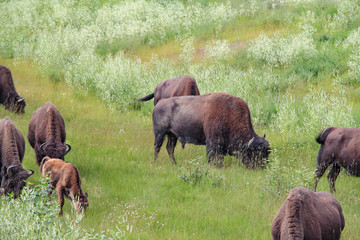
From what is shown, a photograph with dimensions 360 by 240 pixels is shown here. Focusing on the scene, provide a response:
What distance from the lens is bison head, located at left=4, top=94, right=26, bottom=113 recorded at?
14.9 m

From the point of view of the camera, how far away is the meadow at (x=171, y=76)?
7383 millimetres

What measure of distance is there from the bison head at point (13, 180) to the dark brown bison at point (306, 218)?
14.2ft

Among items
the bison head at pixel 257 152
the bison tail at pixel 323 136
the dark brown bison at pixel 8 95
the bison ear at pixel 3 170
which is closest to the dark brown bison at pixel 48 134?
the bison ear at pixel 3 170

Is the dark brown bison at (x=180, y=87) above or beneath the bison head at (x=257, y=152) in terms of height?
above

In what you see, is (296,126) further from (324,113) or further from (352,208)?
(352,208)

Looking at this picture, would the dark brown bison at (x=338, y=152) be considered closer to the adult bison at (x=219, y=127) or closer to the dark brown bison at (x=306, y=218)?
the adult bison at (x=219, y=127)

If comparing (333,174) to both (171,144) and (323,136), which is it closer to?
(323,136)

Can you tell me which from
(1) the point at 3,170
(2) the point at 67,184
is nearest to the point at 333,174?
(2) the point at 67,184

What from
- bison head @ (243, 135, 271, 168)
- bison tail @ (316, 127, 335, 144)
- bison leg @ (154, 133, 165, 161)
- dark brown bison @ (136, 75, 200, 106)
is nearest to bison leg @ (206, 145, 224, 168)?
bison head @ (243, 135, 271, 168)

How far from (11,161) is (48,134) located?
4.32 feet

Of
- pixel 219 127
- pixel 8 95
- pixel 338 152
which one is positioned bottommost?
pixel 8 95

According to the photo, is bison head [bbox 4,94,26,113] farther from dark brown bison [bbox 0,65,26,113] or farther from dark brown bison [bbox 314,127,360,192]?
dark brown bison [bbox 314,127,360,192]

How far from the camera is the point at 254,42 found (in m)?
22.3

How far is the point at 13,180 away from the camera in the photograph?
7.52 m
